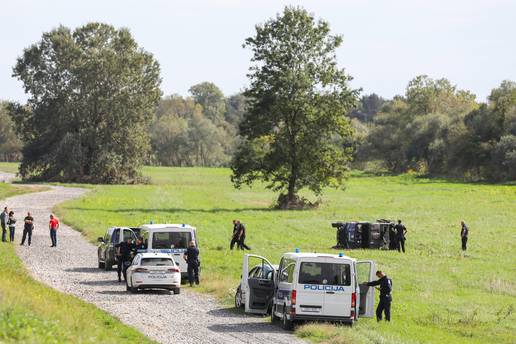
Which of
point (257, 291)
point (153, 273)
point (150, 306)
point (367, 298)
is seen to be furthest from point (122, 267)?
point (367, 298)

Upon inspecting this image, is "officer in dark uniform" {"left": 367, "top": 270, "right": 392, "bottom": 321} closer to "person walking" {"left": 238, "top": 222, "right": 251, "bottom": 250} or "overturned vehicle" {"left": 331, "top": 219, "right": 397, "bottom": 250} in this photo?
"person walking" {"left": 238, "top": 222, "right": 251, "bottom": 250}

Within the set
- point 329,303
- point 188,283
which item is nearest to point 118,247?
point 188,283

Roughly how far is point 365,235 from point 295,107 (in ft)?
98.8

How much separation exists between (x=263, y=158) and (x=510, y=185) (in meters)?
42.9

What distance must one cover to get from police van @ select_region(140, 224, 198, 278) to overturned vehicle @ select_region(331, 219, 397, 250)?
57.1 ft

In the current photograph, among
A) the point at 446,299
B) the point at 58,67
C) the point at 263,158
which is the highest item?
the point at 58,67

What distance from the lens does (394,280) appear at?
3753 cm

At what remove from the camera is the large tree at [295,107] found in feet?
261

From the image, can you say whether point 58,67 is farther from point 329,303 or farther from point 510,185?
point 329,303

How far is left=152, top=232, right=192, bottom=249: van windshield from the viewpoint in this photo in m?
34.3

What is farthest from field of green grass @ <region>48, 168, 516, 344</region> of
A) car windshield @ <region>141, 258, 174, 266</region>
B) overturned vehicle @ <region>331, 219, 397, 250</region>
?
car windshield @ <region>141, 258, 174, 266</region>

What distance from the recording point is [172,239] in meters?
34.5

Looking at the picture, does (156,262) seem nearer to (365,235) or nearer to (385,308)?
(385,308)

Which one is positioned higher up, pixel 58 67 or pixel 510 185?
pixel 58 67
